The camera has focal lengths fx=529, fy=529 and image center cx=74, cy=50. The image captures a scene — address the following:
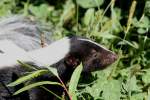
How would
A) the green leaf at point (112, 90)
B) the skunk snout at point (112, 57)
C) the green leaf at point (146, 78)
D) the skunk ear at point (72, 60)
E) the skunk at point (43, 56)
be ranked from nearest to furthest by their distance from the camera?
the green leaf at point (112, 90), the skunk at point (43, 56), the skunk ear at point (72, 60), the skunk snout at point (112, 57), the green leaf at point (146, 78)

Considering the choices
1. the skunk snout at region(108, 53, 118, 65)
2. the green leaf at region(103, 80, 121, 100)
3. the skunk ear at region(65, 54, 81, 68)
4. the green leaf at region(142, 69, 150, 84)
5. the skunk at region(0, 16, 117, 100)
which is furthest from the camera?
the green leaf at region(142, 69, 150, 84)

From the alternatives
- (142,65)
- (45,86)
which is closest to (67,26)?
(142,65)

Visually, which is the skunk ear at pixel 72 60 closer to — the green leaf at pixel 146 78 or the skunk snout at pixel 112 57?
the skunk snout at pixel 112 57

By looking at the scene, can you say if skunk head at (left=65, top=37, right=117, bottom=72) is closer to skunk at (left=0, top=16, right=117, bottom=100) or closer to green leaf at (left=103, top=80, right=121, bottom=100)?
skunk at (left=0, top=16, right=117, bottom=100)

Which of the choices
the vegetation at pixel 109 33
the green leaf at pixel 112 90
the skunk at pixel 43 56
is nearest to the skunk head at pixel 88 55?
Answer: the skunk at pixel 43 56

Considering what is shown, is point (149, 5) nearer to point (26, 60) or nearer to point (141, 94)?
point (141, 94)

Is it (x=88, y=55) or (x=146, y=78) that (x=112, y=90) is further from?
(x=146, y=78)

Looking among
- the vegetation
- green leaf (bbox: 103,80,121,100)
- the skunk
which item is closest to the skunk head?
the skunk

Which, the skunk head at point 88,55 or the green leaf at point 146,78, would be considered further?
the green leaf at point 146,78
